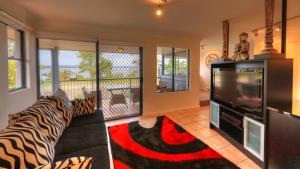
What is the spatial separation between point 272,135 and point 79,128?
2.15 m

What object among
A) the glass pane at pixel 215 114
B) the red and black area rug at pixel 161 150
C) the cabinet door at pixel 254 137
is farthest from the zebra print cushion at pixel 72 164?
the glass pane at pixel 215 114

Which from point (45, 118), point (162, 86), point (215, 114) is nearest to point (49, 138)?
point (45, 118)

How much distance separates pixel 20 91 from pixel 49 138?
1.49 meters

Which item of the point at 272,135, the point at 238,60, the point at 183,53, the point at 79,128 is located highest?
the point at 183,53

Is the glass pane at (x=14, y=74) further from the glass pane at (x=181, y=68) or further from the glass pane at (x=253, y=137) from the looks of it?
the glass pane at (x=181, y=68)

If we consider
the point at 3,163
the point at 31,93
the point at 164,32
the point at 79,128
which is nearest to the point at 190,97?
the point at 164,32

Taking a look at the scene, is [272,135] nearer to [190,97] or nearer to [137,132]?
[137,132]

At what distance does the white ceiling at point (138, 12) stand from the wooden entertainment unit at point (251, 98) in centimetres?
89

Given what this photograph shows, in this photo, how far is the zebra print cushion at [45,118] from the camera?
1.51 meters

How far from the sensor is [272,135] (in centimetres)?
131

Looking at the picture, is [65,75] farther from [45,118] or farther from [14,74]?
[45,118]

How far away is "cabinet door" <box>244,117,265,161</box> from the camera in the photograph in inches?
77.7

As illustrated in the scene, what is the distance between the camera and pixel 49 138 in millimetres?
1518

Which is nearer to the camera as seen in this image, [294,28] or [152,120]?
A: [294,28]
